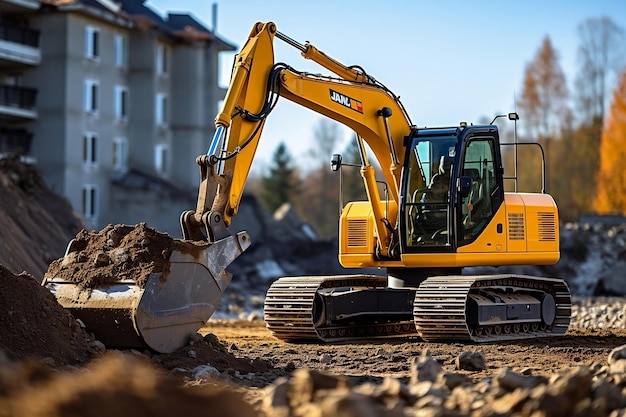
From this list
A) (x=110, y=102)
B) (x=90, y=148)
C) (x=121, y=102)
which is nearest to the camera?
(x=90, y=148)

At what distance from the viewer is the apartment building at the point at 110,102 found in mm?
45219

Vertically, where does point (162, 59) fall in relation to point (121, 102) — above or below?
above

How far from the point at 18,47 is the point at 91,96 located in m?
4.19

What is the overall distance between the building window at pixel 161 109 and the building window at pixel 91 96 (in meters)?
4.13

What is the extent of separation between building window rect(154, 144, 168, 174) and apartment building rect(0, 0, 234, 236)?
0.05m

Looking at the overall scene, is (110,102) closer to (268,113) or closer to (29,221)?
(29,221)

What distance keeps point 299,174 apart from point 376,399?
8820 cm

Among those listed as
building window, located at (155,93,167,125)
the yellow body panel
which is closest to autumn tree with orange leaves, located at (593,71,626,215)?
building window, located at (155,93,167,125)

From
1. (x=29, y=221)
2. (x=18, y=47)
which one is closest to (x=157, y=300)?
(x=29, y=221)

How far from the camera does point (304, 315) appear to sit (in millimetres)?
15242

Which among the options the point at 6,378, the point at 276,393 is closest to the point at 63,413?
the point at 6,378

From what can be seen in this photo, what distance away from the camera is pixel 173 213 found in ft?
156

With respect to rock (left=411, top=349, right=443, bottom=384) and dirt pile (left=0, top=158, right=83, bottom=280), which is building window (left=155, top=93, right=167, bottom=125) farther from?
rock (left=411, top=349, right=443, bottom=384)

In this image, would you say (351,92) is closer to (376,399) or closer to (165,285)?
(165,285)
